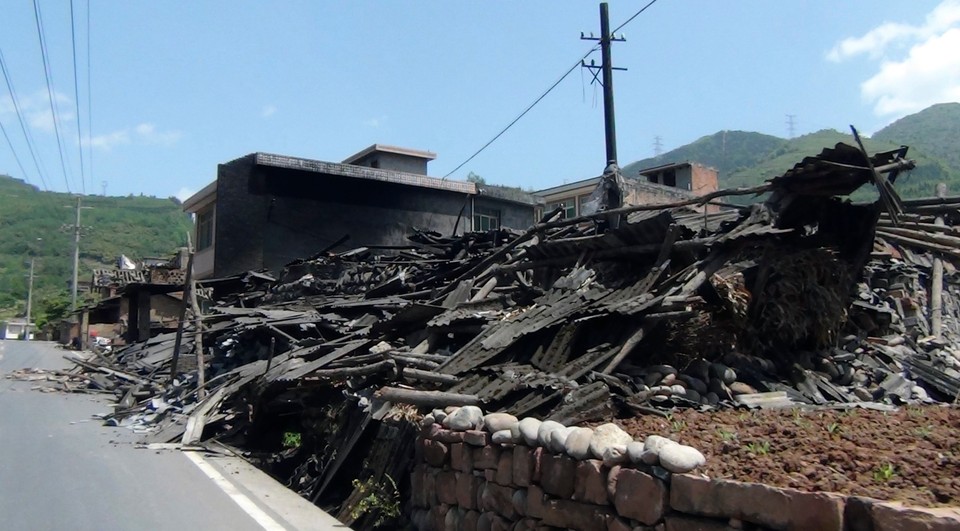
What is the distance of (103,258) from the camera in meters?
111

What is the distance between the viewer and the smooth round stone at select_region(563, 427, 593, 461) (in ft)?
19.8

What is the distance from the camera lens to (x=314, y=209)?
30.5m

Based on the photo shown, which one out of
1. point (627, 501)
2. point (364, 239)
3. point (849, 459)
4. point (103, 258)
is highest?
point (103, 258)

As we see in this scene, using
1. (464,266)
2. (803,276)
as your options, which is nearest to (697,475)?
(803,276)

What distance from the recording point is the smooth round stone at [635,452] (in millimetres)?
5421

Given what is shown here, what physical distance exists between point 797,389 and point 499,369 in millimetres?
3298

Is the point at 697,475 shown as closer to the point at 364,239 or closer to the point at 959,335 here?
the point at 959,335

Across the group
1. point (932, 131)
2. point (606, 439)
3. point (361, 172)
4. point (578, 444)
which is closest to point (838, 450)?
point (606, 439)

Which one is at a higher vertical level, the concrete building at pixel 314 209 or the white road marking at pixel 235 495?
the concrete building at pixel 314 209

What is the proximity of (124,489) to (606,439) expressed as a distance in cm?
675

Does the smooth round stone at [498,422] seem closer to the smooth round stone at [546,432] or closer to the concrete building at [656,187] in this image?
the smooth round stone at [546,432]

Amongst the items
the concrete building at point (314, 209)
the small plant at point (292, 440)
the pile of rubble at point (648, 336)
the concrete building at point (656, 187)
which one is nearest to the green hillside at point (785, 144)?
the concrete building at point (656, 187)

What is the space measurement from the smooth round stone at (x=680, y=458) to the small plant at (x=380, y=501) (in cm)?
449

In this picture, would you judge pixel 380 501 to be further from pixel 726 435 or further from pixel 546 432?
pixel 726 435
